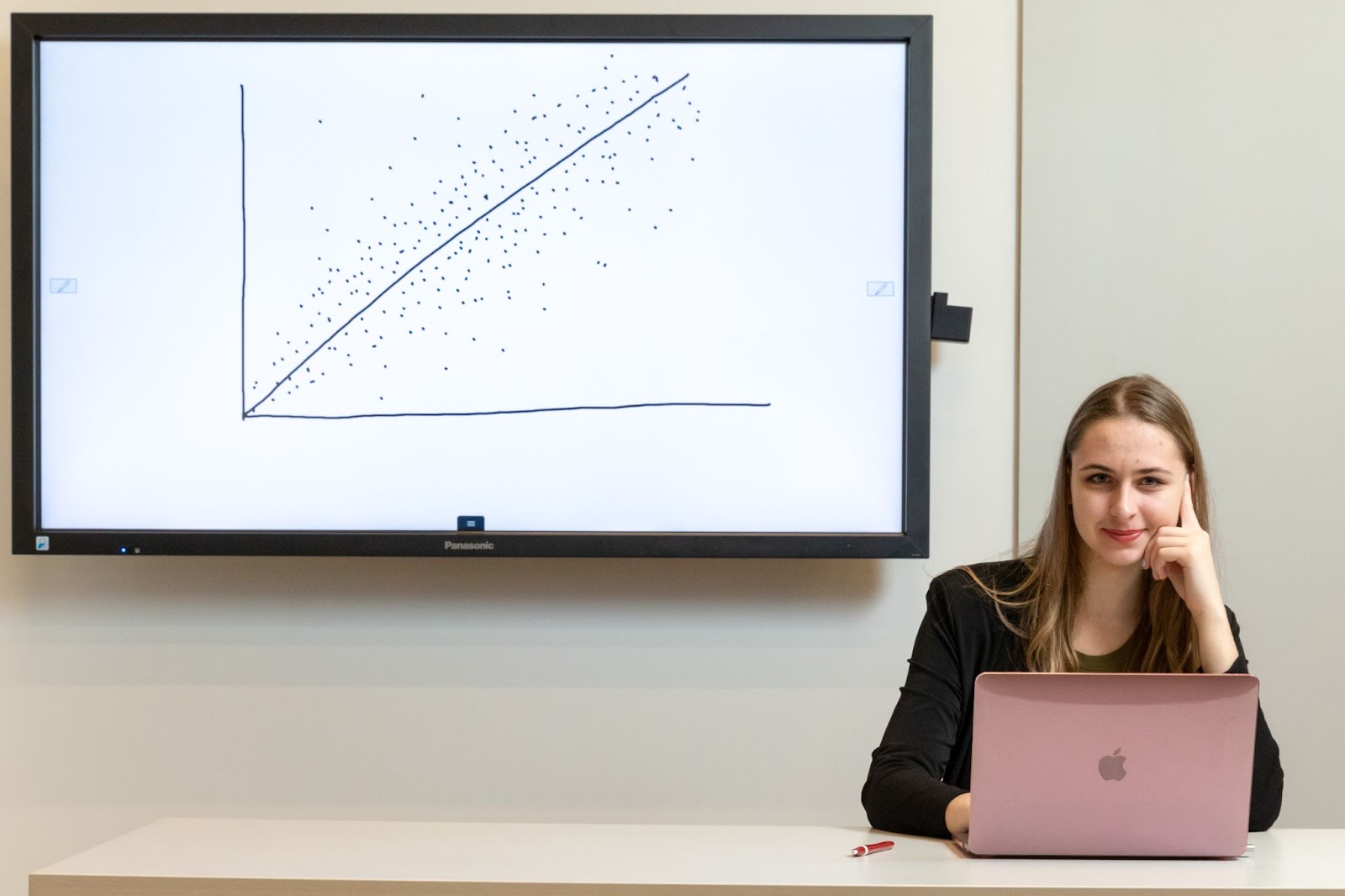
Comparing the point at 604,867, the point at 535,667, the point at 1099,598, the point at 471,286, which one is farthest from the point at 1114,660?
the point at 471,286

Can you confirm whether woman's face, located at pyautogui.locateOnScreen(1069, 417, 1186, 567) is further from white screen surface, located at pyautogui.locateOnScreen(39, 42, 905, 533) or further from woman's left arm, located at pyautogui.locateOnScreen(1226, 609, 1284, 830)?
→ white screen surface, located at pyautogui.locateOnScreen(39, 42, 905, 533)

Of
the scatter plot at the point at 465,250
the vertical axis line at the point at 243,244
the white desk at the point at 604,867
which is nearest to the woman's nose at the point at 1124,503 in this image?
the white desk at the point at 604,867

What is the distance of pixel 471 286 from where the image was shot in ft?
7.51

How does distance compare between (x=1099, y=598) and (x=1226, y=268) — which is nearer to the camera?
(x=1099, y=598)

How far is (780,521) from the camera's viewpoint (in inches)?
88.7

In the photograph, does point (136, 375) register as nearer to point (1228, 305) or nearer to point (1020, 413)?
point (1020, 413)

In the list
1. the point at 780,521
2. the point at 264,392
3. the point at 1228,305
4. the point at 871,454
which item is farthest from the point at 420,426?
the point at 1228,305

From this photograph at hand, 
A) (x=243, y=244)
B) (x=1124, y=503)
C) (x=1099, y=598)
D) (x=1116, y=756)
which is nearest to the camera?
(x=1116, y=756)

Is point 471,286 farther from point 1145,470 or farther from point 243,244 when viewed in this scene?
point 1145,470

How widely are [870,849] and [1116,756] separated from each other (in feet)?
1.01

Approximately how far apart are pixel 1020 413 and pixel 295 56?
158 cm

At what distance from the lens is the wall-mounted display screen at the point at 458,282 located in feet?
7.39

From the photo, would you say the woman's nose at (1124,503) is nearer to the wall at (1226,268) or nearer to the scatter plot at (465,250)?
the wall at (1226,268)

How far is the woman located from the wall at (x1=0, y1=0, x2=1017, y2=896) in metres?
0.52
